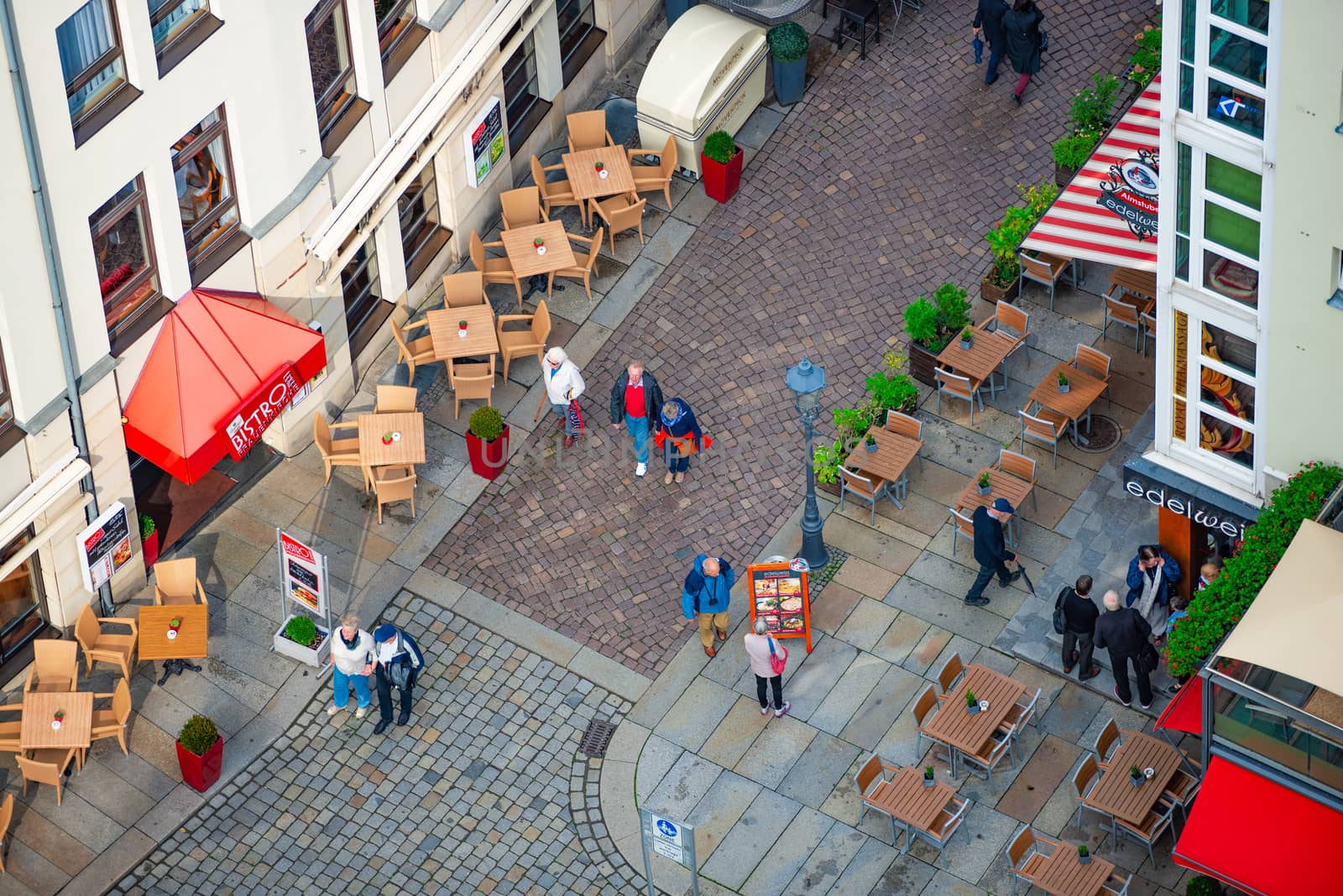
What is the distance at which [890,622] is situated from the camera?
27.3 m

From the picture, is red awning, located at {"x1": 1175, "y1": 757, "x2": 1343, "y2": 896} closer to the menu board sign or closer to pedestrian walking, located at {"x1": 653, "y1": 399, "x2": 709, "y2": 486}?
the menu board sign

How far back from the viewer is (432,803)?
25875 millimetres

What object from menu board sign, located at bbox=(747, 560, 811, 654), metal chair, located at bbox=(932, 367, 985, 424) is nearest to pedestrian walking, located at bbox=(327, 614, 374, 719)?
menu board sign, located at bbox=(747, 560, 811, 654)

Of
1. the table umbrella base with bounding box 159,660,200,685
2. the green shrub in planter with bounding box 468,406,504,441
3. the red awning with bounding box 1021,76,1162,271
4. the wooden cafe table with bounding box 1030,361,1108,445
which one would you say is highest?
the red awning with bounding box 1021,76,1162,271

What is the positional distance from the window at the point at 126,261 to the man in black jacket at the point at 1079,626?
11421 mm

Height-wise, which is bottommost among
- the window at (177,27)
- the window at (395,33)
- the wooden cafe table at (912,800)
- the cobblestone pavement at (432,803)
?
the cobblestone pavement at (432,803)

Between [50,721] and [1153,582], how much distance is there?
13.3m

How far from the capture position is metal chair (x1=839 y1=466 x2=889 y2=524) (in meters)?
28.1

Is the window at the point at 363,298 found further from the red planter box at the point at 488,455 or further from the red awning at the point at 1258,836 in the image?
the red awning at the point at 1258,836

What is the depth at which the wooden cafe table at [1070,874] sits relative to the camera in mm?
23594

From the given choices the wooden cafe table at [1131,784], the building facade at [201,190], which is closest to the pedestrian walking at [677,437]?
the building facade at [201,190]

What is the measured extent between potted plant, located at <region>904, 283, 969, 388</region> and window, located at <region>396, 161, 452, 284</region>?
22.4 ft

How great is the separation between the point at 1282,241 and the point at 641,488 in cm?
958

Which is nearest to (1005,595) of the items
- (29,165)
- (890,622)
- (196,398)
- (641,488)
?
(890,622)
